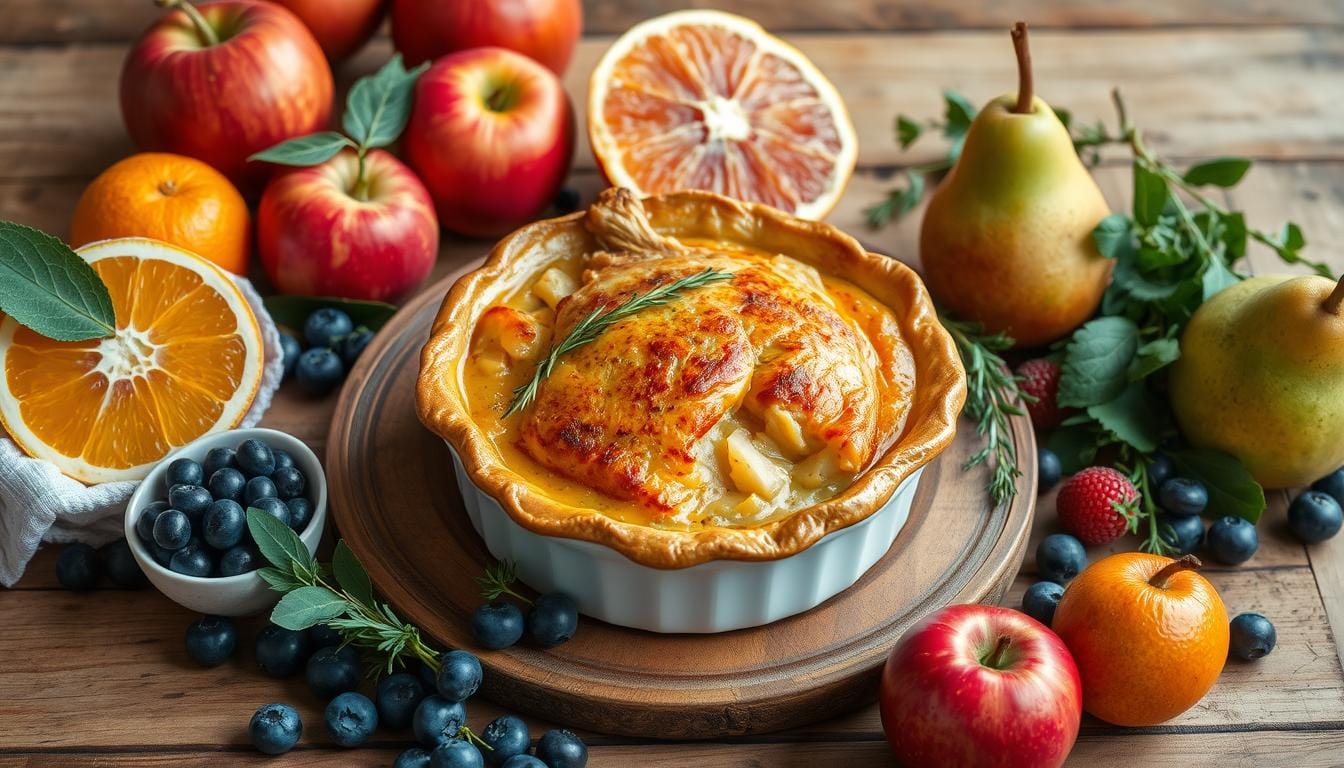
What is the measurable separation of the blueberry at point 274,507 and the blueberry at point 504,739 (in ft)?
2.47

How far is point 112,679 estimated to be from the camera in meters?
3.24

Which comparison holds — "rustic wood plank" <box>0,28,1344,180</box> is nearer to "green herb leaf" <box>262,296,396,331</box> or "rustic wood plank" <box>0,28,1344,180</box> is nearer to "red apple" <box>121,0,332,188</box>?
"red apple" <box>121,0,332,188</box>

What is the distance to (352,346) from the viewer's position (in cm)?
398

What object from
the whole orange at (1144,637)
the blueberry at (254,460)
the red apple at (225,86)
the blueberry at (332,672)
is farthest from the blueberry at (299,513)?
the whole orange at (1144,637)

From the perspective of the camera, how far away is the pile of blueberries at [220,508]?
3.15m

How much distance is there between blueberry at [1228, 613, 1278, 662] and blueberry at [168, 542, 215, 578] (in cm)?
265

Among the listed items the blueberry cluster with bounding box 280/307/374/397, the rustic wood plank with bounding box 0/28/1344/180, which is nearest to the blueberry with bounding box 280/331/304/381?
the blueberry cluster with bounding box 280/307/374/397

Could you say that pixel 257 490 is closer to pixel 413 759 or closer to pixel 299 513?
pixel 299 513

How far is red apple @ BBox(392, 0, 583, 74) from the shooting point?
4609mm

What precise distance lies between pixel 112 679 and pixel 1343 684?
10.4ft

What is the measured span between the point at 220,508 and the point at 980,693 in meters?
1.89

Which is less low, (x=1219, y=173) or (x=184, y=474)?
(x=1219, y=173)

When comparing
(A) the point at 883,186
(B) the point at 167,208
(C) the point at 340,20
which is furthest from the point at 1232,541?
(C) the point at 340,20

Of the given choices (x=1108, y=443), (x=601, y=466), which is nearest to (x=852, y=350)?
(x=601, y=466)
